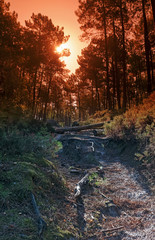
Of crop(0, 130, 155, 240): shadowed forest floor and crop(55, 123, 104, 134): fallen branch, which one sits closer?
crop(0, 130, 155, 240): shadowed forest floor

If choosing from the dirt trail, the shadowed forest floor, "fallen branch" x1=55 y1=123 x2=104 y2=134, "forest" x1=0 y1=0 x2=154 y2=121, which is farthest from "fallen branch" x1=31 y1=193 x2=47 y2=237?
"fallen branch" x1=55 y1=123 x2=104 y2=134

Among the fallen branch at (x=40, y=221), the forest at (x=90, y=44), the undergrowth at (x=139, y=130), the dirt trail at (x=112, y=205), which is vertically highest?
the forest at (x=90, y=44)

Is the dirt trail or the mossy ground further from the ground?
the mossy ground

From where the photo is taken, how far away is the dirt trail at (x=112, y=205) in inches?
135

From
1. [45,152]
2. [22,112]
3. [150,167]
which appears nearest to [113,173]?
[150,167]

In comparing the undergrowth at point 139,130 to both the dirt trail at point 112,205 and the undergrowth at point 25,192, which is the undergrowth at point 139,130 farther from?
the undergrowth at point 25,192

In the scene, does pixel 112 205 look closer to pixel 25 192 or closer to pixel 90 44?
pixel 25 192

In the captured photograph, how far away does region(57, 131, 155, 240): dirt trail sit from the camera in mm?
3418

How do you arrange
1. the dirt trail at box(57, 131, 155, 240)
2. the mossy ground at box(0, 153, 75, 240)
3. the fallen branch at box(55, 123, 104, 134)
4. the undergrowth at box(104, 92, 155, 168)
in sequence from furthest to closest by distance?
1. the fallen branch at box(55, 123, 104, 134)
2. the undergrowth at box(104, 92, 155, 168)
3. the dirt trail at box(57, 131, 155, 240)
4. the mossy ground at box(0, 153, 75, 240)

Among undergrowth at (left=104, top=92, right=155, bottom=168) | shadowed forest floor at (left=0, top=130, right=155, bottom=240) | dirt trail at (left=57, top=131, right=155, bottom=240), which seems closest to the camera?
shadowed forest floor at (left=0, top=130, right=155, bottom=240)

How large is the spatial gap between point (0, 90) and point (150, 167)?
12.9m

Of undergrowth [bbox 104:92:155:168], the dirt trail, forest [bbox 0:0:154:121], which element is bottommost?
the dirt trail

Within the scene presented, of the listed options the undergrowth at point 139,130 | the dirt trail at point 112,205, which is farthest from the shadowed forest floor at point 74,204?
the undergrowth at point 139,130

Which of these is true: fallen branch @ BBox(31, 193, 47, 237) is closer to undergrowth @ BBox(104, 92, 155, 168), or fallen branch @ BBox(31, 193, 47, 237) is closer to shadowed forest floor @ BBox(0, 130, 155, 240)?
shadowed forest floor @ BBox(0, 130, 155, 240)
